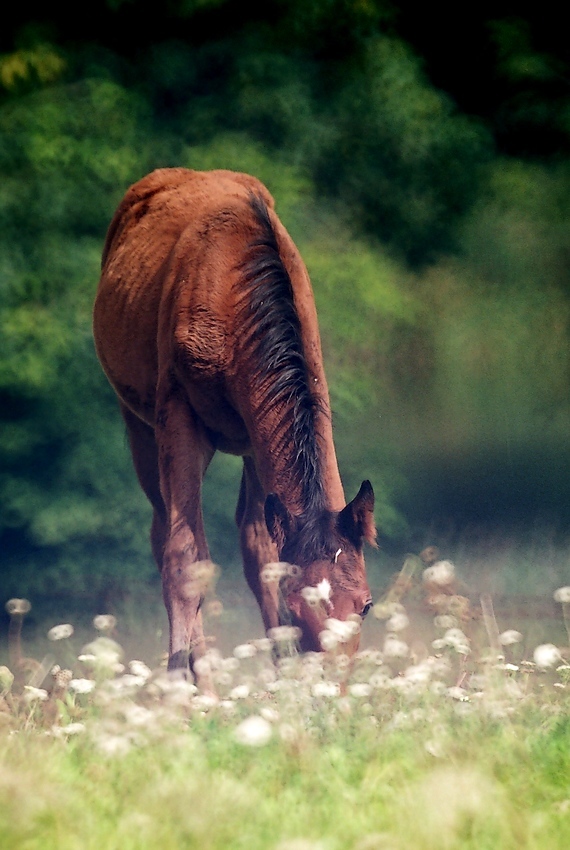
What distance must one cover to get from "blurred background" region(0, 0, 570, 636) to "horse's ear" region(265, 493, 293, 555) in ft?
7.12

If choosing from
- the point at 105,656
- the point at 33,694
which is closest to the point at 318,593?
the point at 105,656

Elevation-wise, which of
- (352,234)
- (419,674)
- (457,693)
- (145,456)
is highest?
(352,234)

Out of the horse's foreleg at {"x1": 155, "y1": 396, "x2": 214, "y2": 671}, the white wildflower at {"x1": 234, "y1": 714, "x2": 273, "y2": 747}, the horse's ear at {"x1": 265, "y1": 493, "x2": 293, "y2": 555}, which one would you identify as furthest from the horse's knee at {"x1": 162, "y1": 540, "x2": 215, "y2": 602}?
the white wildflower at {"x1": 234, "y1": 714, "x2": 273, "y2": 747}

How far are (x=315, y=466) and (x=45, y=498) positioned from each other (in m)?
3.25

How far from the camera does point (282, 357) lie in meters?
3.81

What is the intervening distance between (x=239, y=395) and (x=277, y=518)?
0.63 m

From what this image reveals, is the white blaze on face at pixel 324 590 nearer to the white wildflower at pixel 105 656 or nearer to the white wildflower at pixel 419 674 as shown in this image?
the white wildflower at pixel 419 674

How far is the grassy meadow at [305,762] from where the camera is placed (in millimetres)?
1974

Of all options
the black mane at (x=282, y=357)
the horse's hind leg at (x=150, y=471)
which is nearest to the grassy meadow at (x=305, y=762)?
the black mane at (x=282, y=357)

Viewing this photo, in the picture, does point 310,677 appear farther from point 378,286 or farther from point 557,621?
point 378,286

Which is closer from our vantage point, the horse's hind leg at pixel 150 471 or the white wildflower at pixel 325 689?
the white wildflower at pixel 325 689

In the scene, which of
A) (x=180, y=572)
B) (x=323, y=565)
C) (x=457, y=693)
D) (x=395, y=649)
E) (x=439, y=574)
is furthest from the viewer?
(x=180, y=572)

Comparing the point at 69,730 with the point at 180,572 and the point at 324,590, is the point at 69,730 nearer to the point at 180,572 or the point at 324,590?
the point at 324,590

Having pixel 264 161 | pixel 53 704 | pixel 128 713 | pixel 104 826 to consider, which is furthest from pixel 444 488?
pixel 104 826
